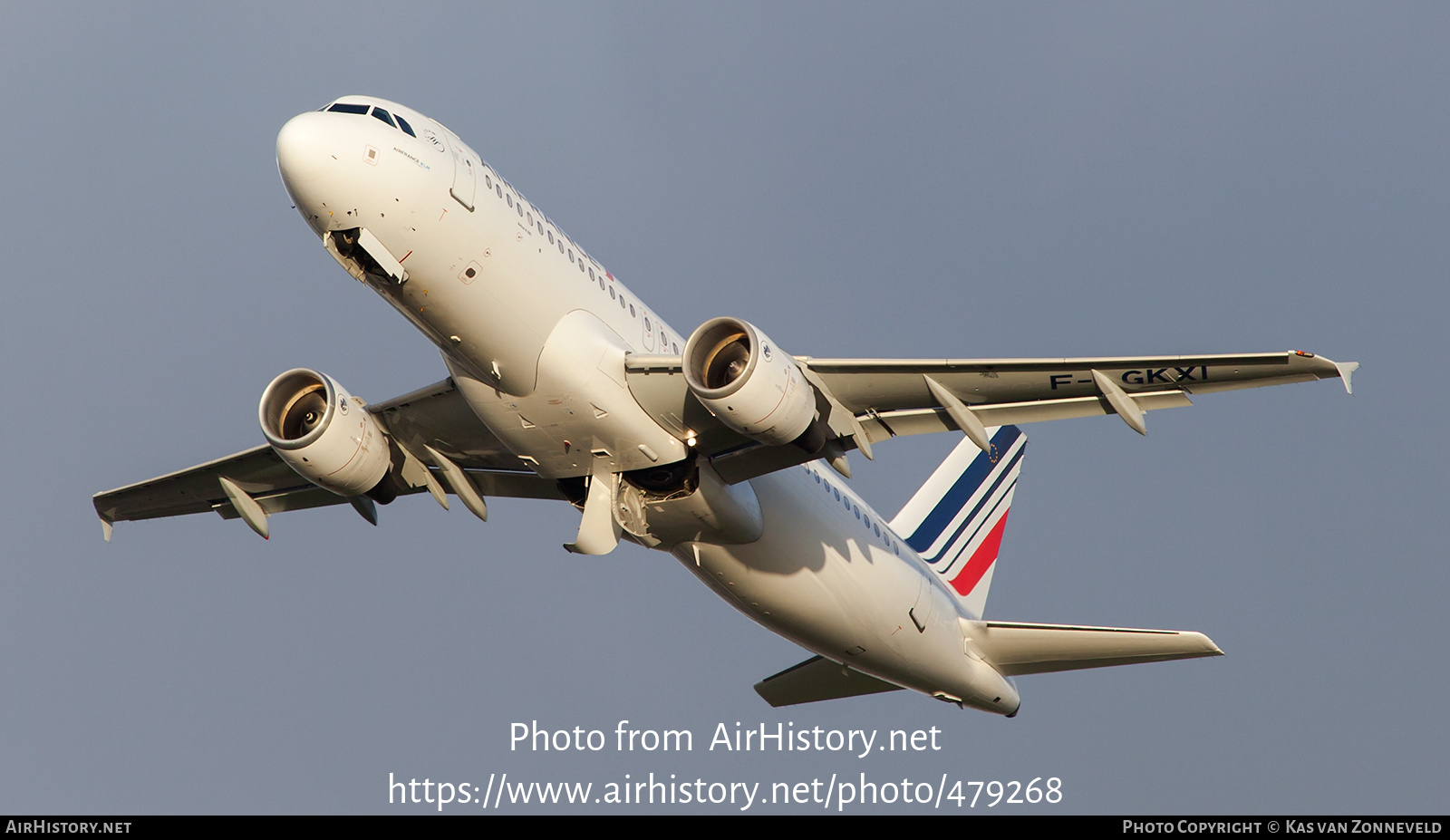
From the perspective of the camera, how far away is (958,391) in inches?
902

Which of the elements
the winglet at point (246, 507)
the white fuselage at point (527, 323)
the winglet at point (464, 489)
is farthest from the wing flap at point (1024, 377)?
the winglet at point (246, 507)

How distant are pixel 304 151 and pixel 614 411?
6117mm

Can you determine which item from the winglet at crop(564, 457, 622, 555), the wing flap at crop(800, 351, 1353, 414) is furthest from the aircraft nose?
the wing flap at crop(800, 351, 1353, 414)

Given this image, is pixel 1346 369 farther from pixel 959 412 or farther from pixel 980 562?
pixel 980 562

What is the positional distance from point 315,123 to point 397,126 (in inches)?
50.1

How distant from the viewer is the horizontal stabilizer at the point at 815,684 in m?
33.4

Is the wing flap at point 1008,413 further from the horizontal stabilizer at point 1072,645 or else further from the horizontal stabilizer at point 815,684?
the horizontal stabilizer at point 815,684

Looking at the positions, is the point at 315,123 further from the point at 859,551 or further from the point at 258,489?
the point at 859,551

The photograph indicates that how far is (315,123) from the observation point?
65.5 ft

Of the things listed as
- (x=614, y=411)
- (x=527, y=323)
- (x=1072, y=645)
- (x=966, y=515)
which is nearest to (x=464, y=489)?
(x=614, y=411)

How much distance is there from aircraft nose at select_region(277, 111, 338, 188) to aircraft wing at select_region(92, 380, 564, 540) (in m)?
5.65

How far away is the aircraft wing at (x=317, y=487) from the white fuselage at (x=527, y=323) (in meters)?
2.50

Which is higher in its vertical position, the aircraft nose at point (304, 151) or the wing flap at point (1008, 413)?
the aircraft nose at point (304, 151)

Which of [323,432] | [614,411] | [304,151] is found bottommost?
[323,432]
